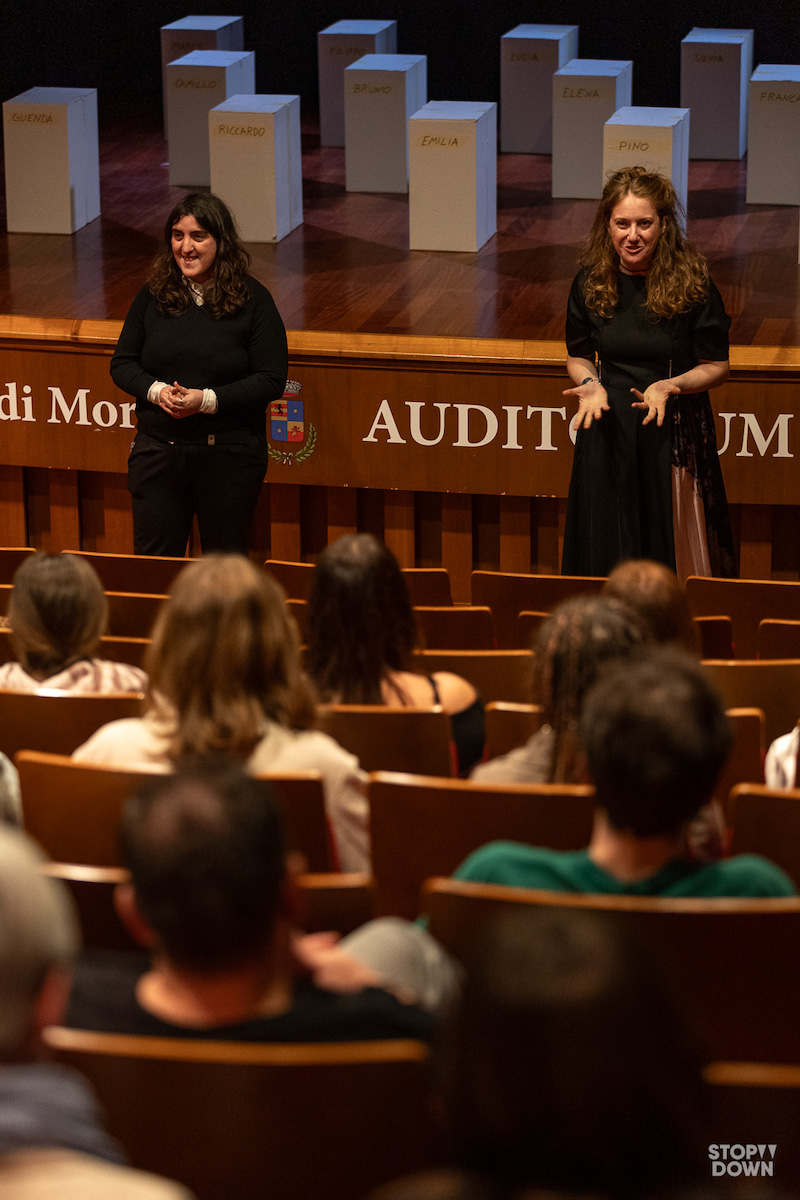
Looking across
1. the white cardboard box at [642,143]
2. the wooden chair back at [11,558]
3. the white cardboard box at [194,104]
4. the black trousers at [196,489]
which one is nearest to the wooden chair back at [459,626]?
the black trousers at [196,489]

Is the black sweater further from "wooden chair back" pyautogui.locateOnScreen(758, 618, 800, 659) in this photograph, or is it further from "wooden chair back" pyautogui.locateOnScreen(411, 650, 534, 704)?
"wooden chair back" pyautogui.locateOnScreen(758, 618, 800, 659)

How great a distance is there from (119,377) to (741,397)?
6.39 ft

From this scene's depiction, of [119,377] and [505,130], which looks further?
[505,130]

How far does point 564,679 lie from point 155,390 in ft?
6.96

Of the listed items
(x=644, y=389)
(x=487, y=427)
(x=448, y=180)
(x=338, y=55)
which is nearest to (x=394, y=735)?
(x=644, y=389)

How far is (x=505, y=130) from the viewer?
30.1 ft

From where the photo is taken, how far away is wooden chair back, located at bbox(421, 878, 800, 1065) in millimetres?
1572

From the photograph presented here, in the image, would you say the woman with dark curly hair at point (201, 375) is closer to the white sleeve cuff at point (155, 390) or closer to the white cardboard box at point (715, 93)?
the white sleeve cuff at point (155, 390)

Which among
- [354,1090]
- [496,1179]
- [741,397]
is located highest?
[496,1179]

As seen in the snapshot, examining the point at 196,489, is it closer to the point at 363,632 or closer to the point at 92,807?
the point at 363,632

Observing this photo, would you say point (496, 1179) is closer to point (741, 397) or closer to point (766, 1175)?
point (766, 1175)

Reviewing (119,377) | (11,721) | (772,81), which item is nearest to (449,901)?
(11,721)

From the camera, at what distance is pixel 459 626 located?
3.29m

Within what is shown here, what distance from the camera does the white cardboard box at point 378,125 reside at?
7879mm
